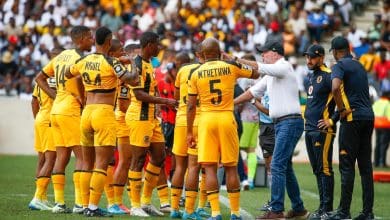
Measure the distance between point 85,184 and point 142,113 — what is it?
140 cm

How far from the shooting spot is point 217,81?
13.9m

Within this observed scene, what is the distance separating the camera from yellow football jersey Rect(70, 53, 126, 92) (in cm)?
1423

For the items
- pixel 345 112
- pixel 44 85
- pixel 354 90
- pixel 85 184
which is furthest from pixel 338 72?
pixel 44 85

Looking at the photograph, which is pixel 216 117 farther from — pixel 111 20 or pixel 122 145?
pixel 111 20

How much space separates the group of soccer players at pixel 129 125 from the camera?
14.0 metres

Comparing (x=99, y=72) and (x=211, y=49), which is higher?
(x=211, y=49)

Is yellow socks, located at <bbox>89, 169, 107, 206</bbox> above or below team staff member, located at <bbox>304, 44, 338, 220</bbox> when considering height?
below

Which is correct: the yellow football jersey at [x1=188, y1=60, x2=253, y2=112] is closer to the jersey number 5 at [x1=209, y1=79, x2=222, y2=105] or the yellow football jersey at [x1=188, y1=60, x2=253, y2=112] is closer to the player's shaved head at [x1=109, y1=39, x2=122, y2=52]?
the jersey number 5 at [x1=209, y1=79, x2=222, y2=105]

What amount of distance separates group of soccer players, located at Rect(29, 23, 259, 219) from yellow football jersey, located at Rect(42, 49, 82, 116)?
14mm

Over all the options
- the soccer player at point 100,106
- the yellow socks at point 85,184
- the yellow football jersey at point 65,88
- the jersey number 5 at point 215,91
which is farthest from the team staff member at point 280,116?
the yellow football jersey at point 65,88

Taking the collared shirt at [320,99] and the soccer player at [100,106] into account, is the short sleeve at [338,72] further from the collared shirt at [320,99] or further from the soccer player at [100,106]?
the soccer player at [100,106]

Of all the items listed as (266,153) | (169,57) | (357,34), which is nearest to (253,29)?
(357,34)

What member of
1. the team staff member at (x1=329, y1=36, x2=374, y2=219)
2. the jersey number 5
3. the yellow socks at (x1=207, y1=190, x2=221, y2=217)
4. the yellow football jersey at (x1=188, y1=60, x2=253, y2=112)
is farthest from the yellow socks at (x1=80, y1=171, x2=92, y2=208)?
the team staff member at (x1=329, y1=36, x2=374, y2=219)

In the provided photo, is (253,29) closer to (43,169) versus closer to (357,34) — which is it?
(357,34)
